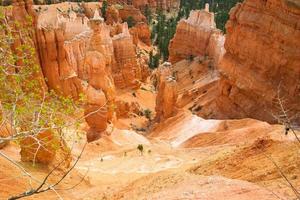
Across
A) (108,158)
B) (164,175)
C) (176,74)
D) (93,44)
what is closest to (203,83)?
(176,74)

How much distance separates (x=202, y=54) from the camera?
43500 mm

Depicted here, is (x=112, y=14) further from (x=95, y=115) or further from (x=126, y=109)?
(x=95, y=115)

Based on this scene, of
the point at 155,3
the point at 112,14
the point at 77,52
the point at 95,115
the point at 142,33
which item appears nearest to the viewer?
the point at 95,115

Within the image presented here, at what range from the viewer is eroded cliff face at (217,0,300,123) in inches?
880

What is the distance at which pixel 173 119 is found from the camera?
97.9 feet

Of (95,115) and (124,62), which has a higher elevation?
(95,115)

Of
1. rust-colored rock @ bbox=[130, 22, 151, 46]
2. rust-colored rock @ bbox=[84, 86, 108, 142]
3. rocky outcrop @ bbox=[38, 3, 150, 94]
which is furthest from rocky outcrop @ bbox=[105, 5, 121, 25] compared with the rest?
rust-colored rock @ bbox=[84, 86, 108, 142]

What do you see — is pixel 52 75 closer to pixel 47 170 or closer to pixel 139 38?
pixel 47 170

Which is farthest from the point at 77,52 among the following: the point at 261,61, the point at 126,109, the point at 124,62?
the point at 261,61

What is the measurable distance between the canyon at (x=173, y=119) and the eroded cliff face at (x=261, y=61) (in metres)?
0.07

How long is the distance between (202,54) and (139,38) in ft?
55.4

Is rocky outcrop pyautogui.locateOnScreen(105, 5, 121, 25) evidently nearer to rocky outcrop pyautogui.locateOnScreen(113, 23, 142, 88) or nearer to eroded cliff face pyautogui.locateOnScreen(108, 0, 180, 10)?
eroded cliff face pyautogui.locateOnScreen(108, 0, 180, 10)

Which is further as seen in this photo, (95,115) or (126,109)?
(126,109)

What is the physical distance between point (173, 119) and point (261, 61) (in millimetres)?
8058
